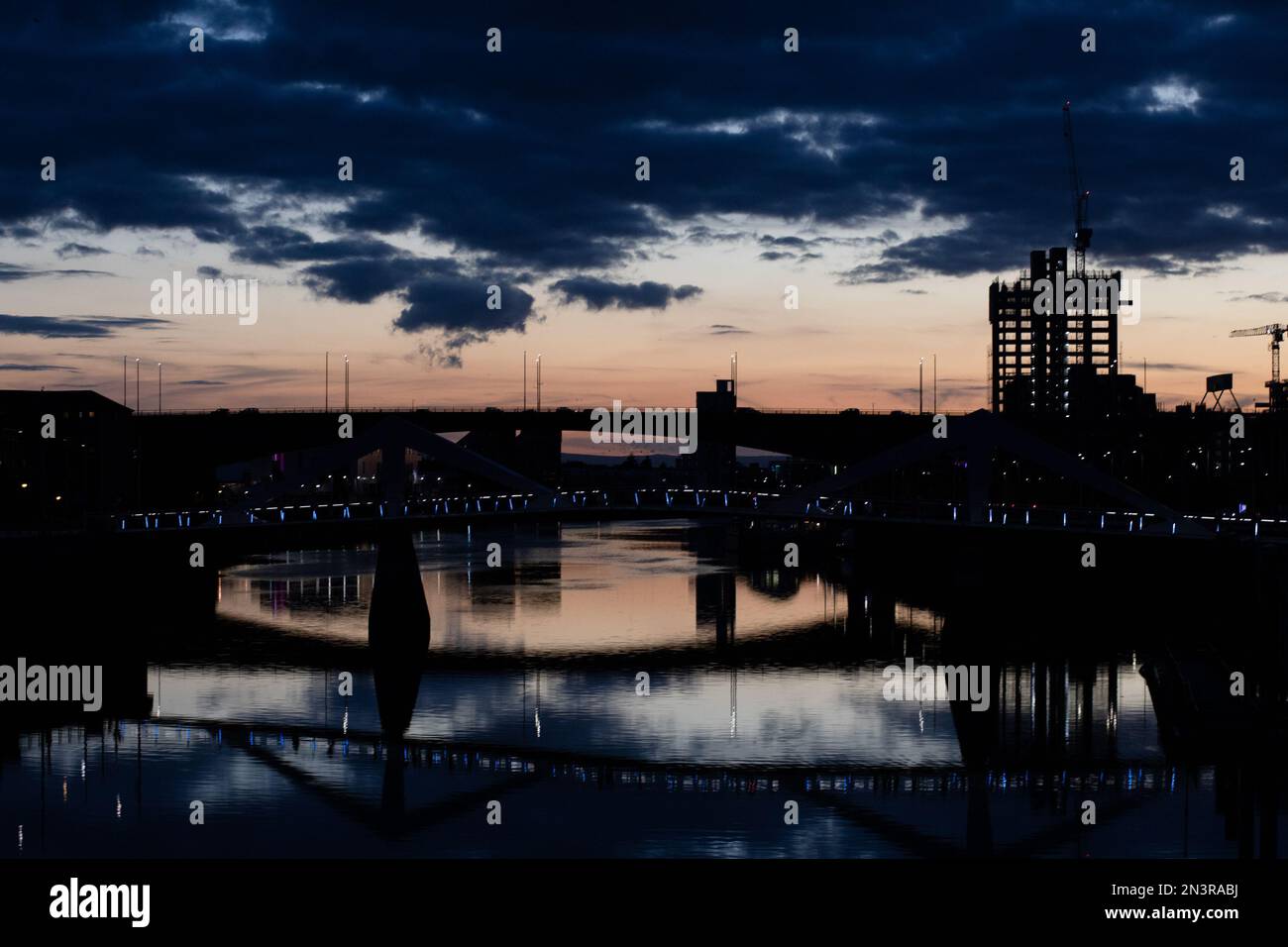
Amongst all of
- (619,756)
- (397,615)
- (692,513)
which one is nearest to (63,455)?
(692,513)

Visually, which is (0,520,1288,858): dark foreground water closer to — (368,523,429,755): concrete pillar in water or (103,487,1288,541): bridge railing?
(368,523,429,755): concrete pillar in water

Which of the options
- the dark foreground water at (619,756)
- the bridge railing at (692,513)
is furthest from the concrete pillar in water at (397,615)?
the bridge railing at (692,513)

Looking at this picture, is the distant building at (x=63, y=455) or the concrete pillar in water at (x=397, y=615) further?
the distant building at (x=63, y=455)

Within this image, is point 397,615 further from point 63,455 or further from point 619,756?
point 63,455

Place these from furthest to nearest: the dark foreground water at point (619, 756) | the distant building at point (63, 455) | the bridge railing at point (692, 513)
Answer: the distant building at point (63, 455) → the bridge railing at point (692, 513) → the dark foreground water at point (619, 756)

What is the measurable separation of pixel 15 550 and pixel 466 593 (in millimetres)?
37987

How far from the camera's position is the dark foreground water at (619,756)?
1591 inches

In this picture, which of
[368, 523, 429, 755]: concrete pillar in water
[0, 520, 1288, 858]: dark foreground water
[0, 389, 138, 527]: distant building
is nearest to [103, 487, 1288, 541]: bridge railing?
[368, 523, 429, 755]: concrete pillar in water

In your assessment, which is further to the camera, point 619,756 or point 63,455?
point 63,455

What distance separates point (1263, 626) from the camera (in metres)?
50.3

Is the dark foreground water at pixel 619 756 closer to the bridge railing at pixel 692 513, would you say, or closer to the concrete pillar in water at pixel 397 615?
the concrete pillar in water at pixel 397 615

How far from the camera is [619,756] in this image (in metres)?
51.3
